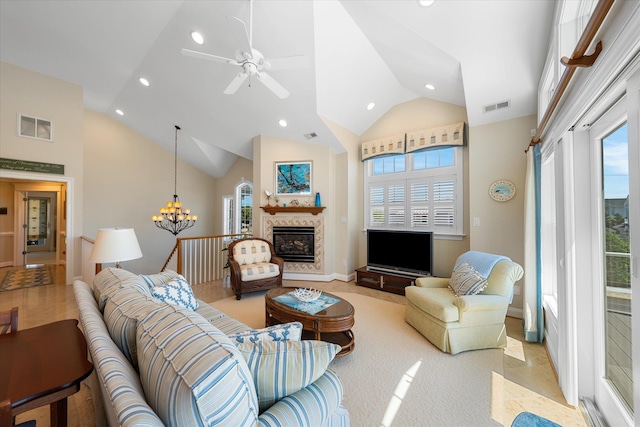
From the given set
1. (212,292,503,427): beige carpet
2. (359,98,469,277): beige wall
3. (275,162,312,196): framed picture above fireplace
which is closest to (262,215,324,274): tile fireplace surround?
(275,162,312,196): framed picture above fireplace

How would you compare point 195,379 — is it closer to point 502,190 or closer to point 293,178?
point 502,190

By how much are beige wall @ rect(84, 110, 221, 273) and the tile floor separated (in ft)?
8.73

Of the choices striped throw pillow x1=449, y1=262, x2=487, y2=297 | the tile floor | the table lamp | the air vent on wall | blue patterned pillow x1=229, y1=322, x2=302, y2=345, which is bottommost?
the tile floor

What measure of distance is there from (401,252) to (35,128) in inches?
269

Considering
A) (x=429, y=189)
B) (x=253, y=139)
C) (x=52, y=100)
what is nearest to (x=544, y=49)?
(x=429, y=189)

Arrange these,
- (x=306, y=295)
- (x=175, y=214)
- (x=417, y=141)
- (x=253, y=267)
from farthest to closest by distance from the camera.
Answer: (x=175, y=214), (x=417, y=141), (x=253, y=267), (x=306, y=295)

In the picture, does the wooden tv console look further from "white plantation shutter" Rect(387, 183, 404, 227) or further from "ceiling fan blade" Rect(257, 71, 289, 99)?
"ceiling fan blade" Rect(257, 71, 289, 99)

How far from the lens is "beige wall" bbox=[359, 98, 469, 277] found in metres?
4.12

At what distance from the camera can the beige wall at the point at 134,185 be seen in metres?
6.14

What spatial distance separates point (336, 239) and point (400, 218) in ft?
4.46

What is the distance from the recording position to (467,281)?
267 centimetres

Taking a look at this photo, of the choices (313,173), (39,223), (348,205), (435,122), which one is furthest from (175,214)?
(435,122)

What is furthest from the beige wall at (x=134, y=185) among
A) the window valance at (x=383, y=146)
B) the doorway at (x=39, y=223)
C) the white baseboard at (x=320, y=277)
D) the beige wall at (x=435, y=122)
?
the beige wall at (x=435, y=122)

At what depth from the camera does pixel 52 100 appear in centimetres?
464
